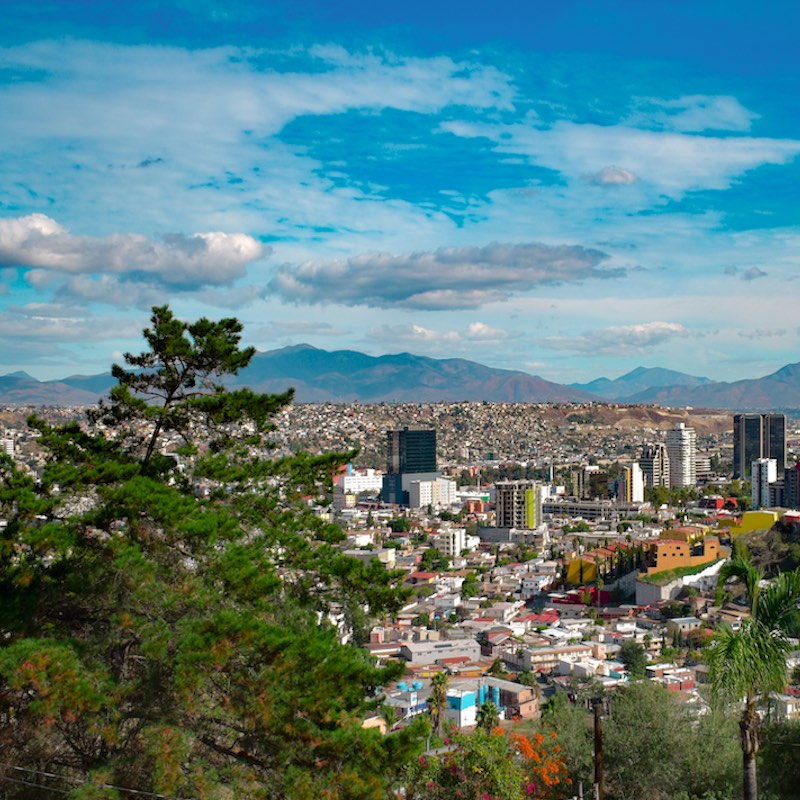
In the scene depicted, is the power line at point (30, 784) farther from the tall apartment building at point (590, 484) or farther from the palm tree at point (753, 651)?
the tall apartment building at point (590, 484)

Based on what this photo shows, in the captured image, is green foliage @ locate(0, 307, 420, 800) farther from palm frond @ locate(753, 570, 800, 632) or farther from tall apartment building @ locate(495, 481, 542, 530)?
tall apartment building @ locate(495, 481, 542, 530)

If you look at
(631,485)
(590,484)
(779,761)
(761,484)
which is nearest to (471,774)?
(779,761)

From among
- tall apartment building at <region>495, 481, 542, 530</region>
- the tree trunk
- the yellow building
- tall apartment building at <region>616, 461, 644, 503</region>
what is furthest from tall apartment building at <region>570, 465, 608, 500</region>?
the tree trunk

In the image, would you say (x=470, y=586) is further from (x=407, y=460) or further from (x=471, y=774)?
(x=407, y=460)

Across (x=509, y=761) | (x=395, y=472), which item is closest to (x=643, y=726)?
(x=509, y=761)

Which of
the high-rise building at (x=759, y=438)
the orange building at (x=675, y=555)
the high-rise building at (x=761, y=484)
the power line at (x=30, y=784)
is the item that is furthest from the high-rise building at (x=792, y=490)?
the power line at (x=30, y=784)

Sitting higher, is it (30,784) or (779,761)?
(30,784)

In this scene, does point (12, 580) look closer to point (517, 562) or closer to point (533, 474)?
point (517, 562)
